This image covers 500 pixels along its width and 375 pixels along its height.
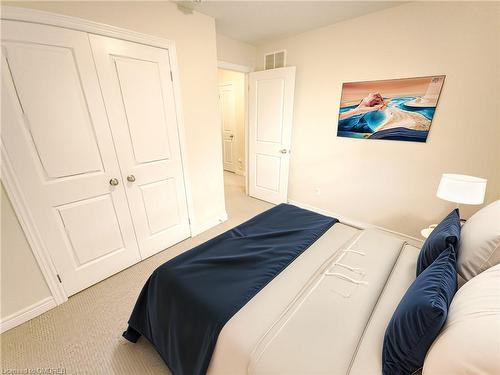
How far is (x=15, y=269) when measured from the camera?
4.84ft

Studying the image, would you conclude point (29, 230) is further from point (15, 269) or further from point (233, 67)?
point (233, 67)

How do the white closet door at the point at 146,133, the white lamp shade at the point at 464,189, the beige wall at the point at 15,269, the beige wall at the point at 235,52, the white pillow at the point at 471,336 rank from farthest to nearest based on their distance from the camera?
1. the beige wall at the point at 235,52
2. the white closet door at the point at 146,133
3. the white lamp shade at the point at 464,189
4. the beige wall at the point at 15,269
5. the white pillow at the point at 471,336

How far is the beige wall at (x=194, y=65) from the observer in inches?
64.0

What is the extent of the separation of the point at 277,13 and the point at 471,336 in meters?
2.81

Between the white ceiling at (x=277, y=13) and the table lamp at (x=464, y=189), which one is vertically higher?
the white ceiling at (x=277, y=13)

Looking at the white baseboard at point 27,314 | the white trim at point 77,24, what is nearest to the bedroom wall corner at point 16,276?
the white baseboard at point 27,314

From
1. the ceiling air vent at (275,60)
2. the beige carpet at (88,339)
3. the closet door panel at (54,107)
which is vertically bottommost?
the beige carpet at (88,339)

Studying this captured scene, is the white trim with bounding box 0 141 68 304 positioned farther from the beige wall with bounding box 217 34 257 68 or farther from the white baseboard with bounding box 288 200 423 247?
the white baseboard with bounding box 288 200 423 247

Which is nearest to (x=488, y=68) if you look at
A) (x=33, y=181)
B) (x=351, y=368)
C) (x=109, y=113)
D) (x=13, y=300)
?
(x=351, y=368)

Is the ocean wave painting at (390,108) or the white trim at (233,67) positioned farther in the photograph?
the white trim at (233,67)

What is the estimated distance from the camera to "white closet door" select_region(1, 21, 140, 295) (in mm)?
1354

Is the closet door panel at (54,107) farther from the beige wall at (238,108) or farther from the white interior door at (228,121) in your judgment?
the white interior door at (228,121)

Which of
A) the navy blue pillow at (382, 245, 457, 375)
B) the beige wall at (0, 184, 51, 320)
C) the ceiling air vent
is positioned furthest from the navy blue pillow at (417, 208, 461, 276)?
the ceiling air vent

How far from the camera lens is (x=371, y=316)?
968 millimetres
